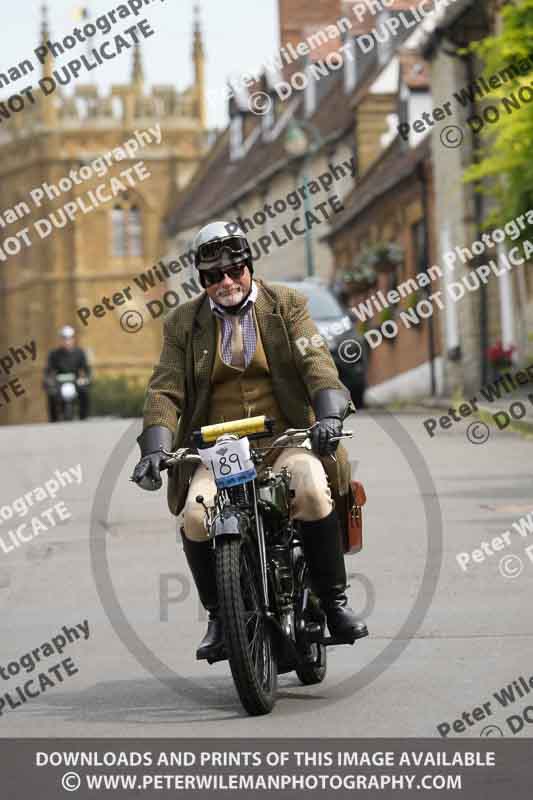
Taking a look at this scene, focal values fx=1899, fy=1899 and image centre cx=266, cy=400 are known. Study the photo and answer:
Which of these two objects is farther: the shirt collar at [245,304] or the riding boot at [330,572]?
the shirt collar at [245,304]

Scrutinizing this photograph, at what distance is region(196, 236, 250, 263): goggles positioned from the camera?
23.5ft

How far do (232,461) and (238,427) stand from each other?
14cm

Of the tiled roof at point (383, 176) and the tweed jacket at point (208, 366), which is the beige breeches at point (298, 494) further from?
the tiled roof at point (383, 176)

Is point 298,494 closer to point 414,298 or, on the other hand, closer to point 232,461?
point 232,461

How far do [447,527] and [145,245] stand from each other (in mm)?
77313

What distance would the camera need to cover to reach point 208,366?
7336 millimetres

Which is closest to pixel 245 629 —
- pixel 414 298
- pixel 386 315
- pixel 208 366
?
pixel 208 366

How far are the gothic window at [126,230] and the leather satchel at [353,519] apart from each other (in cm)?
8274

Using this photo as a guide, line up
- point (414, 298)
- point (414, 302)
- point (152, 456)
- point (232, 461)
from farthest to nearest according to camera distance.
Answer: point (414, 302), point (414, 298), point (152, 456), point (232, 461)

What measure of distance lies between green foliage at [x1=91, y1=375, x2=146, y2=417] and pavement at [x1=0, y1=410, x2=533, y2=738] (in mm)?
57639

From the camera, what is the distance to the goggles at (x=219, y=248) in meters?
7.16
